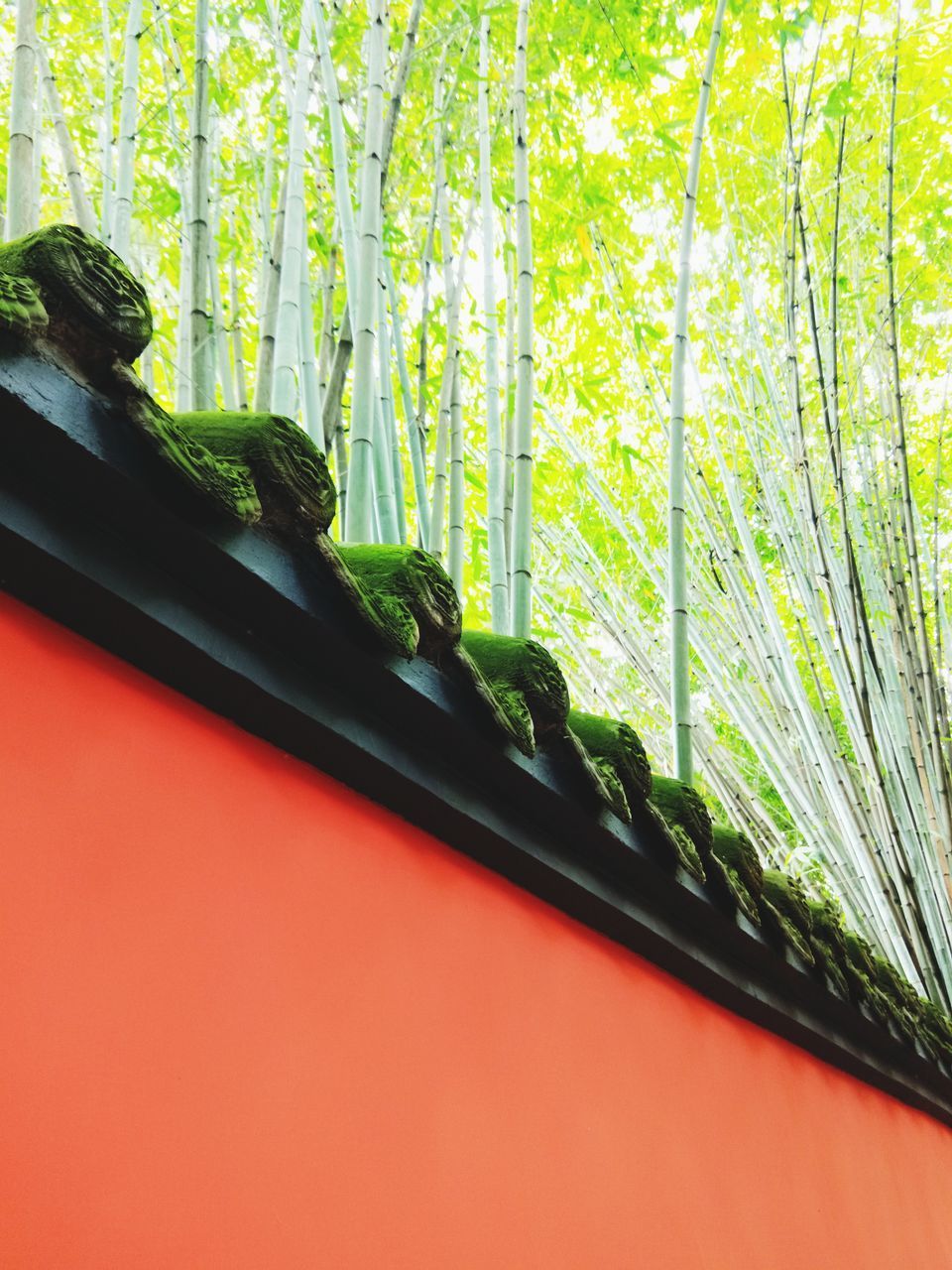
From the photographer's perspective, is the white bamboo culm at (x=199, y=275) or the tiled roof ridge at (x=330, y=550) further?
the white bamboo culm at (x=199, y=275)

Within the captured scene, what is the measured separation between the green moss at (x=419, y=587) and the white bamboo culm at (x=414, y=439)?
0.75 m

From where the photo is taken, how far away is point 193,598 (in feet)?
3.34

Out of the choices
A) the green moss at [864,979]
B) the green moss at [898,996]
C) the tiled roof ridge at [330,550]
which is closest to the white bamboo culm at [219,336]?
the tiled roof ridge at [330,550]

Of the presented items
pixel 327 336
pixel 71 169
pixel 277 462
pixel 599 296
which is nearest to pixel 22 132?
pixel 71 169

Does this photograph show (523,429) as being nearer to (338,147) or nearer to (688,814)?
(338,147)

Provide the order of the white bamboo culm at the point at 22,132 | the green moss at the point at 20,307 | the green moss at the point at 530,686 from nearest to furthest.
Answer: the green moss at the point at 20,307 → the green moss at the point at 530,686 → the white bamboo culm at the point at 22,132

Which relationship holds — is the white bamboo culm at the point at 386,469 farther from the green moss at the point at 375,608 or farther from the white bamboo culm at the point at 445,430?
the green moss at the point at 375,608

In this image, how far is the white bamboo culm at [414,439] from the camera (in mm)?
2000

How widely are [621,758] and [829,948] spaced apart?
1.06 metres

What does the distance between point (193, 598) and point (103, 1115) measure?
0.45 meters

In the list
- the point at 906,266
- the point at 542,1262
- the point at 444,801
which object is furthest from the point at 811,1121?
the point at 906,266

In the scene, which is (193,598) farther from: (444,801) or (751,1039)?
(751,1039)

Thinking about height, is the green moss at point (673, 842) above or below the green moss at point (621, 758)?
below

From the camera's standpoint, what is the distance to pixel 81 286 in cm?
83
